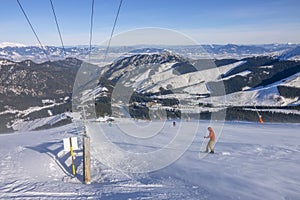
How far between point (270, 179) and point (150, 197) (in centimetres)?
489

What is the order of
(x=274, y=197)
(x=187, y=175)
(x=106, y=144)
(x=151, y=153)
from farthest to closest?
(x=106, y=144) → (x=151, y=153) → (x=187, y=175) → (x=274, y=197)

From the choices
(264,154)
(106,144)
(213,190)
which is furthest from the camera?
A: (106,144)

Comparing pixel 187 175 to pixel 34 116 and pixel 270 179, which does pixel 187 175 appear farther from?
pixel 34 116

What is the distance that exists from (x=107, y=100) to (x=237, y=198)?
117m

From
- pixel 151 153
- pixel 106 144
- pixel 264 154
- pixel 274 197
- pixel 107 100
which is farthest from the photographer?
pixel 107 100

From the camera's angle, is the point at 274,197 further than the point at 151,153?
No

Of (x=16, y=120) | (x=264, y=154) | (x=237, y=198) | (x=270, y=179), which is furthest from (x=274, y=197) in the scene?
(x=16, y=120)

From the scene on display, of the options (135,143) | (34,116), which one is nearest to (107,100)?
(34,116)

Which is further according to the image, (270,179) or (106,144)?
(106,144)

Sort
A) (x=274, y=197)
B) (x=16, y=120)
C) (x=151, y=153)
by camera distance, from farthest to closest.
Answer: (x=16, y=120) < (x=151, y=153) < (x=274, y=197)

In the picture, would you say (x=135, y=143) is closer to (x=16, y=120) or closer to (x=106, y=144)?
(x=106, y=144)

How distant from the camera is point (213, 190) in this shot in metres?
11.9

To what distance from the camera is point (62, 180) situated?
48.0ft

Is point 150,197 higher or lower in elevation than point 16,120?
higher
